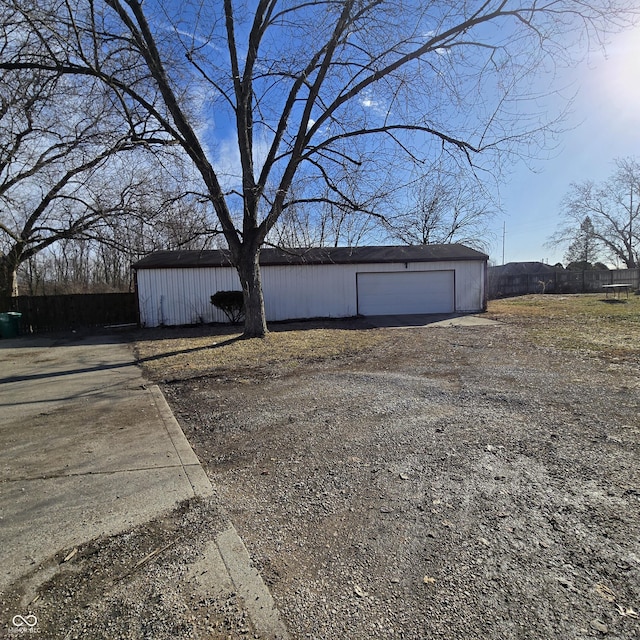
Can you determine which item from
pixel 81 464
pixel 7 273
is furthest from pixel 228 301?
pixel 81 464

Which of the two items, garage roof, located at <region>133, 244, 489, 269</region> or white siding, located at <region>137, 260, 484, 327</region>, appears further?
garage roof, located at <region>133, 244, 489, 269</region>

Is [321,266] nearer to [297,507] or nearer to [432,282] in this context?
[432,282]

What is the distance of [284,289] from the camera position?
54.6ft

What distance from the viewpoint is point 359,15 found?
28.7ft

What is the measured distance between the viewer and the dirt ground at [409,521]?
177 cm

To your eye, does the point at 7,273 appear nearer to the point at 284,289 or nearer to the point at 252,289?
the point at 284,289

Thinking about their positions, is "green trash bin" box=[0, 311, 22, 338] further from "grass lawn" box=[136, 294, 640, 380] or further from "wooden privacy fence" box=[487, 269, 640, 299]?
"wooden privacy fence" box=[487, 269, 640, 299]

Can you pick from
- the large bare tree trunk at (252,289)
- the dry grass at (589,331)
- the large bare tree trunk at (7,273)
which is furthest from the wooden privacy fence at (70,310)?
the dry grass at (589,331)

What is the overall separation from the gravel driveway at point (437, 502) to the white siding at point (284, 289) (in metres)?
10.9

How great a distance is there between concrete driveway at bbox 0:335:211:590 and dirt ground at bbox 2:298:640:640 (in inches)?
9.8

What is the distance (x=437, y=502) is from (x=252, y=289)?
29.3 ft

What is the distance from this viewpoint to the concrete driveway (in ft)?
8.10

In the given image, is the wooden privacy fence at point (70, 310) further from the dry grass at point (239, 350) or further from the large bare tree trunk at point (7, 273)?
the dry grass at point (239, 350)

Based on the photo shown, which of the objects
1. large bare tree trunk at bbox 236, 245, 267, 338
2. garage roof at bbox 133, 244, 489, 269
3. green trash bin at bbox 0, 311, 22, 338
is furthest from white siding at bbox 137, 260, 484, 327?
large bare tree trunk at bbox 236, 245, 267, 338
